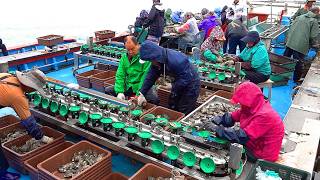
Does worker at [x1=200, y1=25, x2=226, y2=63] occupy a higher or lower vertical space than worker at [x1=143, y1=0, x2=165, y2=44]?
lower

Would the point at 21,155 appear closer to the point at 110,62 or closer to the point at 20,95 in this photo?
the point at 20,95

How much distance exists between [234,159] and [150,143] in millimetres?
758

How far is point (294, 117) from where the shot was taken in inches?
117

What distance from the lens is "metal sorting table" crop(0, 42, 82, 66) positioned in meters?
5.28

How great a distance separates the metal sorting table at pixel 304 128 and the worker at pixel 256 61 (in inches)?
21.5

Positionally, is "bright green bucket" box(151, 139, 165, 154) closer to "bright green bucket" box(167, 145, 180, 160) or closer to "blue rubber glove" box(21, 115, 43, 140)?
"bright green bucket" box(167, 145, 180, 160)

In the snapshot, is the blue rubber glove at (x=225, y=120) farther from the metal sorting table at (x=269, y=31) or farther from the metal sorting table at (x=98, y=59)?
the metal sorting table at (x=269, y=31)

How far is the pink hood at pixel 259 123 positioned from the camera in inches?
79.1

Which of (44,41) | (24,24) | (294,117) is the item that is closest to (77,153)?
(294,117)

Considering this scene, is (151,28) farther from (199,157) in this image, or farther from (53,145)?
(199,157)

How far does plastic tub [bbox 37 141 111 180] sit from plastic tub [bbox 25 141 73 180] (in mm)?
123

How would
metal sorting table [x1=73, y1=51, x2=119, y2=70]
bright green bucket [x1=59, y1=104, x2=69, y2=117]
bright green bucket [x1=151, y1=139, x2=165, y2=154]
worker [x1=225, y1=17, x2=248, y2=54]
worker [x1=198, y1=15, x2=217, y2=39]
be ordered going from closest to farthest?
bright green bucket [x1=151, y1=139, x2=165, y2=154] < bright green bucket [x1=59, y1=104, x2=69, y2=117] < metal sorting table [x1=73, y1=51, x2=119, y2=70] < worker [x1=225, y1=17, x2=248, y2=54] < worker [x1=198, y1=15, x2=217, y2=39]

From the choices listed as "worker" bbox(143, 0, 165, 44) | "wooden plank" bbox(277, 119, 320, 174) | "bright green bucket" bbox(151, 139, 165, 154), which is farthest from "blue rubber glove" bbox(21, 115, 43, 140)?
"worker" bbox(143, 0, 165, 44)

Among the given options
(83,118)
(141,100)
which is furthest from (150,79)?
(83,118)
